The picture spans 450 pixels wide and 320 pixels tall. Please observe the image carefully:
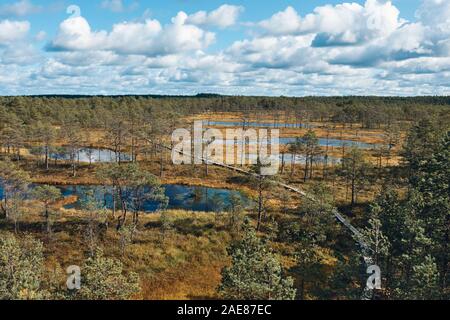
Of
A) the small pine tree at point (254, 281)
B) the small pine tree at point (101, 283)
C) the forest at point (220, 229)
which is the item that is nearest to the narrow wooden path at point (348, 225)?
the forest at point (220, 229)

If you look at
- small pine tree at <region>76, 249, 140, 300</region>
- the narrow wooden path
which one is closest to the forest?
small pine tree at <region>76, 249, 140, 300</region>

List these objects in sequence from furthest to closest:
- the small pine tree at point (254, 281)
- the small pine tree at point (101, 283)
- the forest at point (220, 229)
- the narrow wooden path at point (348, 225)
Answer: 1. the narrow wooden path at point (348, 225)
2. the forest at point (220, 229)
3. the small pine tree at point (254, 281)
4. the small pine tree at point (101, 283)

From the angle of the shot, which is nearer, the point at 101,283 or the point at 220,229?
the point at 101,283

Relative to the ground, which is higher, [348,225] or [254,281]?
[254,281]

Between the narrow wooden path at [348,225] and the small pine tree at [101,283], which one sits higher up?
the small pine tree at [101,283]

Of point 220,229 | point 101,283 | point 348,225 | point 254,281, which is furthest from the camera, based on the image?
point 348,225

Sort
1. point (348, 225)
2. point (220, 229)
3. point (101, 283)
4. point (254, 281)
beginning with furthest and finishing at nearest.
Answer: point (348, 225)
point (220, 229)
point (254, 281)
point (101, 283)

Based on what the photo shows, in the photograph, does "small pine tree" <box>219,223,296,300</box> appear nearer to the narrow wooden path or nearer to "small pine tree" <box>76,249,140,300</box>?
"small pine tree" <box>76,249,140,300</box>

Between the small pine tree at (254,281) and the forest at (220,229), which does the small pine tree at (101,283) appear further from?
the small pine tree at (254,281)

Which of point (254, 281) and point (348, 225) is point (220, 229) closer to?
point (348, 225)

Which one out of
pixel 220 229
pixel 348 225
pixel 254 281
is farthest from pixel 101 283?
pixel 348 225

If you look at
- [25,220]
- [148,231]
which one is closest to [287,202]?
[148,231]

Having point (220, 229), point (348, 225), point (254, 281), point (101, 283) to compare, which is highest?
point (101, 283)
